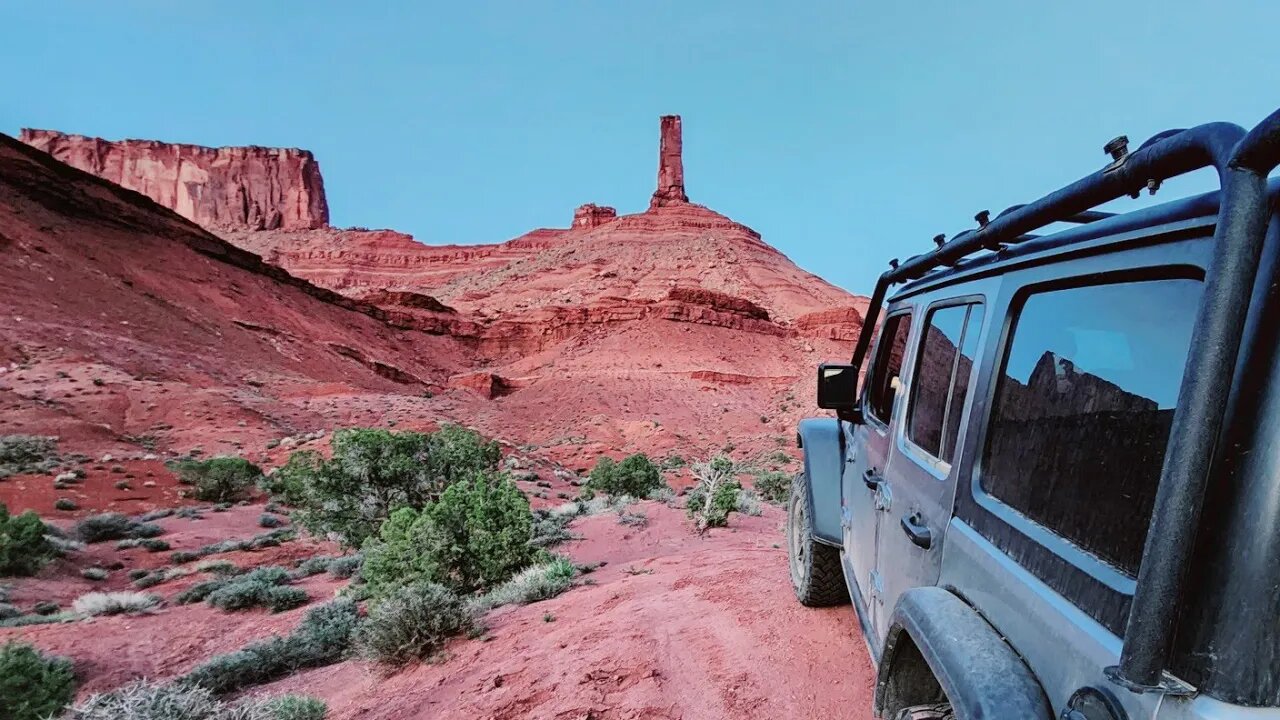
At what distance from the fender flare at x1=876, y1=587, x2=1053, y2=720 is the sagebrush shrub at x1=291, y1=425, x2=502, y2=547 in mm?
9871

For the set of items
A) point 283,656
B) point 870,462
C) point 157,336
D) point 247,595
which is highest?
point 870,462

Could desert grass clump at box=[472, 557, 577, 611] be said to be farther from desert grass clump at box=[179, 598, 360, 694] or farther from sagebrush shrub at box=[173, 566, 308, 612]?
sagebrush shrub at box=[173, 566, 308, 612]

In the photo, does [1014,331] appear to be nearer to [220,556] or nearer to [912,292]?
[912,292]

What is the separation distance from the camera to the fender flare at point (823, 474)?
3.77m

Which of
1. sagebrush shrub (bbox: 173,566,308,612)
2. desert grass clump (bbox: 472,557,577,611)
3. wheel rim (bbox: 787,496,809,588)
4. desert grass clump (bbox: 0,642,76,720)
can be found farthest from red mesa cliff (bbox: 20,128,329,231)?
wheel rim (bbox: 787,496,809,588)

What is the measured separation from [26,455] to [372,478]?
1198 centimetres

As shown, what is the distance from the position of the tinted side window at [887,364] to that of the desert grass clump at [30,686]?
6.35 metres

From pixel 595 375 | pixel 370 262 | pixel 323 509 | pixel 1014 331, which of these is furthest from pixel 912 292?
pixel 370 262

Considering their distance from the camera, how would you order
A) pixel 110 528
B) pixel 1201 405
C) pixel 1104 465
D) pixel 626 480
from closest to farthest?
pixel 1201 405 < pixel 1104 465 < pixel 110 528 < pixel 626 480

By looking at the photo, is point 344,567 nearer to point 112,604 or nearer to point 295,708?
point 112,604

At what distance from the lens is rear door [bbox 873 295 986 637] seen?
6.45 ft

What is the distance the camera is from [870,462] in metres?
3.09

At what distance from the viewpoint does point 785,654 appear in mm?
3730

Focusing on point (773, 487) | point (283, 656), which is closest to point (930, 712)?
point (283, 656)
